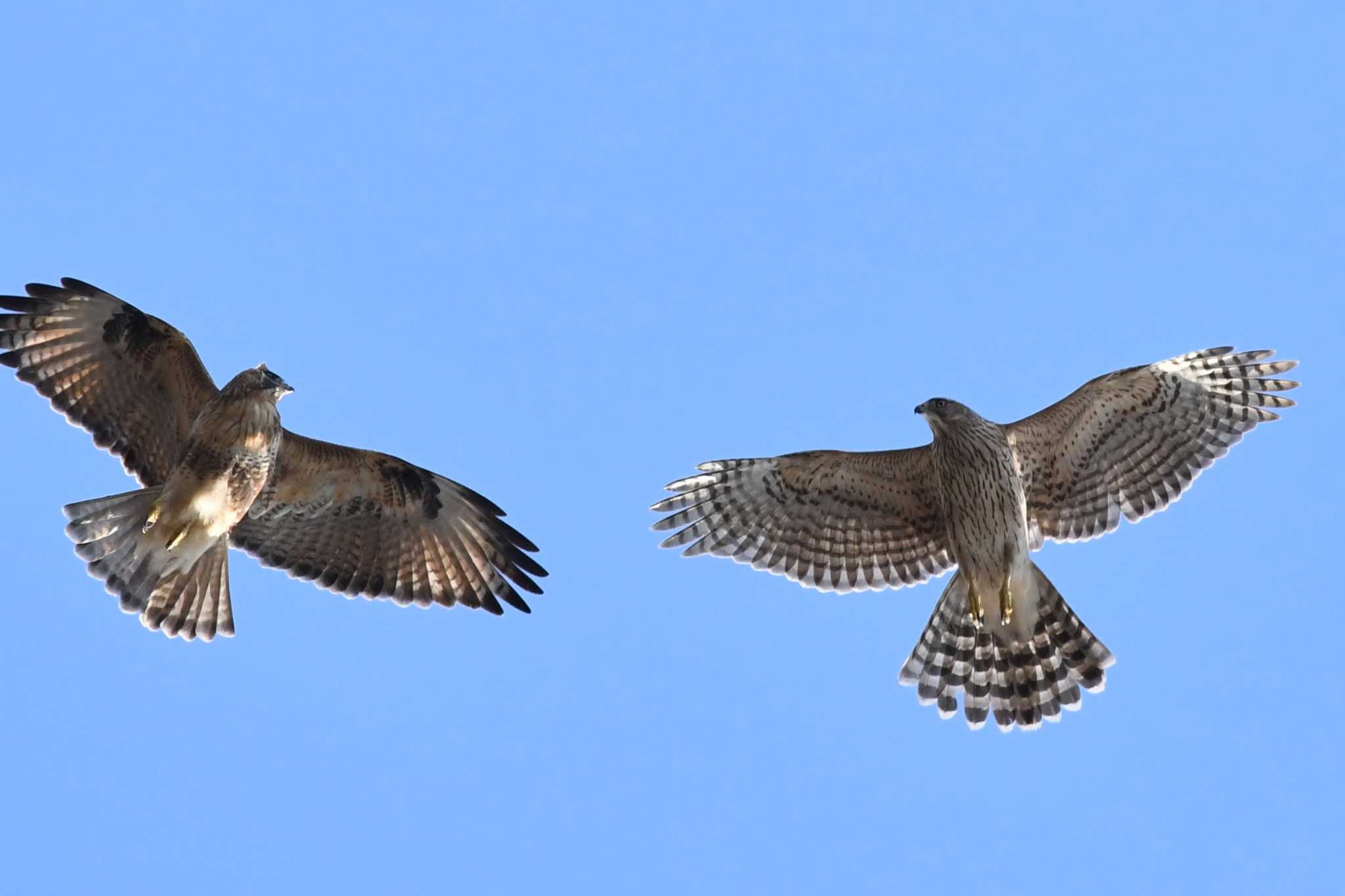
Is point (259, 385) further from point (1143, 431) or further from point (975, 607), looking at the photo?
point (1143, 431)

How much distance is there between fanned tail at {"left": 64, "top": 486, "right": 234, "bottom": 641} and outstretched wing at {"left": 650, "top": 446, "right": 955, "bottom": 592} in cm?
312

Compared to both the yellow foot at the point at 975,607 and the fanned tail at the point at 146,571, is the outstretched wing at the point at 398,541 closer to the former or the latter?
the fanned tail at the point at 146,571

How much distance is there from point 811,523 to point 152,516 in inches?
181

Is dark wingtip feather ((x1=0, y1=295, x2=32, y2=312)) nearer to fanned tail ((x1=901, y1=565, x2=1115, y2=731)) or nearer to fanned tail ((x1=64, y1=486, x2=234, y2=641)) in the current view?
fanned tail ((x1=64, y1=486, x2=234, y2=641))

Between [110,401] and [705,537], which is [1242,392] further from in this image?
[110,401]

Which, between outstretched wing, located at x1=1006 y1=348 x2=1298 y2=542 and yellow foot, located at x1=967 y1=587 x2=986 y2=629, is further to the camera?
yellow foot, located at x1=967 y1=587 x2=986 y2=629

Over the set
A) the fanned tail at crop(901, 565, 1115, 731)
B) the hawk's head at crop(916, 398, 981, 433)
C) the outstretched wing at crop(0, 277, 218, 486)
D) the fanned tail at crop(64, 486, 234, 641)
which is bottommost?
the fanned tail at crop(901, 565, 1115, 731)

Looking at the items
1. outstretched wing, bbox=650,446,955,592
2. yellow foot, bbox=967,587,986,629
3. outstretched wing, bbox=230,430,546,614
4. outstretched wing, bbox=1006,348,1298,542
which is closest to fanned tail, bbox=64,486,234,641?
outstretched wing, bbox=230,430,546,614

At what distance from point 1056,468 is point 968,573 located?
0.98 metres

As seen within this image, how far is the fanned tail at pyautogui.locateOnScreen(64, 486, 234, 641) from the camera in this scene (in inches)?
520

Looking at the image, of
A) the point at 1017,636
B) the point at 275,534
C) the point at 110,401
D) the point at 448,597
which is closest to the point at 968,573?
the point at 1017,636

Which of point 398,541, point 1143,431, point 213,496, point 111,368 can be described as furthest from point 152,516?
point 1143,431

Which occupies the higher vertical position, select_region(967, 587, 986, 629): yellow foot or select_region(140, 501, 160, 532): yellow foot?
select_region(140, 501, 160, 532): yellow foot

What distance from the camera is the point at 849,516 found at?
14.1m
